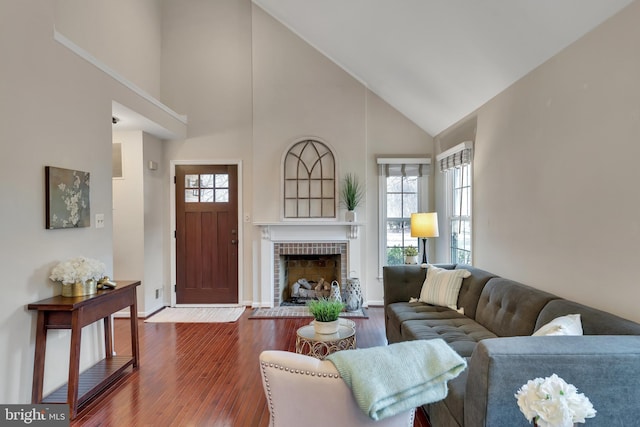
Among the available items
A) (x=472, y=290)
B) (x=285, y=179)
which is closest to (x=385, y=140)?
(x=285, y=179)

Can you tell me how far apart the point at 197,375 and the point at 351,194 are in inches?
117

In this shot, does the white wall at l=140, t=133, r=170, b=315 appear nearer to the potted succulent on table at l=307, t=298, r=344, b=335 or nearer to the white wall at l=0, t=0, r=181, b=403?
the white wall at l=0, t=0, r=181, b=403

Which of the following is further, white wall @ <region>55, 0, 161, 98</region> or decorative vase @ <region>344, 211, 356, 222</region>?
decorative vase @ <region>344, 211, 356, 222</region>

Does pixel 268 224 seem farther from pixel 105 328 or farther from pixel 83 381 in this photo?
pixel 83 381

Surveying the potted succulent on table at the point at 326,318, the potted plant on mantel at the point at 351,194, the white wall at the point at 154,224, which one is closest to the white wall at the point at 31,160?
the white wall at the point at 154,224

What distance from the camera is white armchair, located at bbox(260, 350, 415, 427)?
4.09 ft

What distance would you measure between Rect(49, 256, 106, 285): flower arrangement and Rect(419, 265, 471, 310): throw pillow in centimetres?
282

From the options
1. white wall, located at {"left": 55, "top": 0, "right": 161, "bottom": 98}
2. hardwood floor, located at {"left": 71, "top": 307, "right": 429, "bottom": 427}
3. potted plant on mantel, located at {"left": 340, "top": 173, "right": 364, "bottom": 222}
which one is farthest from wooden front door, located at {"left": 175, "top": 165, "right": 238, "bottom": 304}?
potted plant on mantel, located at {"left": 340, "top": 173, "right": 364, "bottom": 222}

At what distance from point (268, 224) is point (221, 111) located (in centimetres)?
178

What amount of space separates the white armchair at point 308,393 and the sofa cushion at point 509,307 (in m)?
1.49

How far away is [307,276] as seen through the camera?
5684 millimetres

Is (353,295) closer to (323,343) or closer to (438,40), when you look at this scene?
(323,343)

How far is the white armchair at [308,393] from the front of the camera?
49.0 inches

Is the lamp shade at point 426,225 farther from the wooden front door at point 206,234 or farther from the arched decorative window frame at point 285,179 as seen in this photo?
the wooden front door at point 206,234
